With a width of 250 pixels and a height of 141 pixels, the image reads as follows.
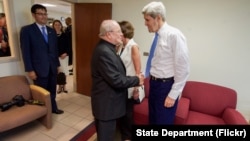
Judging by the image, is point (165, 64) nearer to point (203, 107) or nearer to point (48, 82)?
point (203, 107)

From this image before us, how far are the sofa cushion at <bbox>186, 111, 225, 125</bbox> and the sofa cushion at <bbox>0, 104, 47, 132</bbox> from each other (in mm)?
1741

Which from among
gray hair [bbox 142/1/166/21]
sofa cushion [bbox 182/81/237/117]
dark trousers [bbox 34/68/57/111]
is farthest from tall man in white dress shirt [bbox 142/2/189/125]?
dark trousers [bbox 34/68/57/111]

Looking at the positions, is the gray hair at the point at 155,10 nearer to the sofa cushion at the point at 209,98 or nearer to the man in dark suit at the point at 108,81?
the man in dark suit at the point at 108,81

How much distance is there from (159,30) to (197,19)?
1.36 meters

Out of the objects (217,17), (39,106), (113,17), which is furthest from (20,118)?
(217,17)

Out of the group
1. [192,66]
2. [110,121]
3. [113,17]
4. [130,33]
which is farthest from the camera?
[113,17]

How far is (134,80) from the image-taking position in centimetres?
135

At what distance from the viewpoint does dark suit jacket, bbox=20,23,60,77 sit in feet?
7.03

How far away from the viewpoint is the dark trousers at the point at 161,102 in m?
1.34

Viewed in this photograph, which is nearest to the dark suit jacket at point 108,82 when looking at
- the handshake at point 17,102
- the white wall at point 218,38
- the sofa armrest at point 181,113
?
the sofa armrest at point 181,113

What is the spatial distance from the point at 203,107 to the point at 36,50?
88.8 inches

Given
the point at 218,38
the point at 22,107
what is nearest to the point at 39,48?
the point at 22,107

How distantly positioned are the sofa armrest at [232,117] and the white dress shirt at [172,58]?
907 millimetres

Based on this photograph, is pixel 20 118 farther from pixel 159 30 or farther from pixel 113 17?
pixel 113 17
